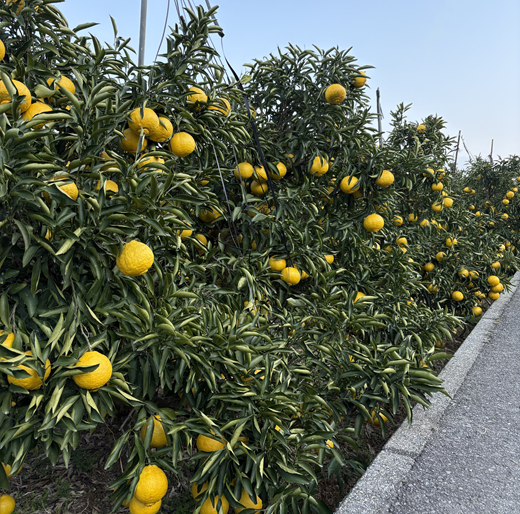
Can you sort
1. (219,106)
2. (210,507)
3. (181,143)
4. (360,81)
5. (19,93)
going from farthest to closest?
(360,81) < (219,106) < (181,143) < (210,507) < (19,93)

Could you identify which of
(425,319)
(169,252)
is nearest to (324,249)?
(425,319)

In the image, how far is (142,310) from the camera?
3.95 feet

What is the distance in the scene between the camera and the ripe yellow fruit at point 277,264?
2146 millimetres

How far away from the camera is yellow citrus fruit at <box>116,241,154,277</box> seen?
110 centimetres

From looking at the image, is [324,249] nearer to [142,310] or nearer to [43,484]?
[142,310]

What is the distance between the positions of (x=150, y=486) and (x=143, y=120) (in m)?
1.22

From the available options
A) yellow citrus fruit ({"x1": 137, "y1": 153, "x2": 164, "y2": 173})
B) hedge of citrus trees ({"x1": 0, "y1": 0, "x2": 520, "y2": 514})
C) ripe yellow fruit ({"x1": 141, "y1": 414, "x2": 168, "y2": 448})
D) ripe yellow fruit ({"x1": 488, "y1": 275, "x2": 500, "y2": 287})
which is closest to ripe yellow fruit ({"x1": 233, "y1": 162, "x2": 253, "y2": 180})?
hedge of citrus trees ({"x1": 0, "y1": 0, "x2": 520, "y2": 514})

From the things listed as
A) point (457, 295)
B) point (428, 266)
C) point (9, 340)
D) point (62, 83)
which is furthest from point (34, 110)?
point (457, 295)

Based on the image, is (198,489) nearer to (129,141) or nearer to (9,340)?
(9,340)

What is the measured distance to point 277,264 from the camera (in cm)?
214

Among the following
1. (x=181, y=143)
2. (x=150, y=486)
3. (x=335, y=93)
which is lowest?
(x=150, y=486)

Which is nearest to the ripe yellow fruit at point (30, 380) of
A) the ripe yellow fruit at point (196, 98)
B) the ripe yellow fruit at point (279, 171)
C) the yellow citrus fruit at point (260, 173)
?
the ripe yellow fruit at point (196, 98)

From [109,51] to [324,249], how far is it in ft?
5.05

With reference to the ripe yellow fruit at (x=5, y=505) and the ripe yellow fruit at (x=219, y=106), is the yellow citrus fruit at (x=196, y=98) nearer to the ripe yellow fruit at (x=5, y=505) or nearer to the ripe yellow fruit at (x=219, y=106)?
the ripe yellow fruit at (x=219, y=106)
